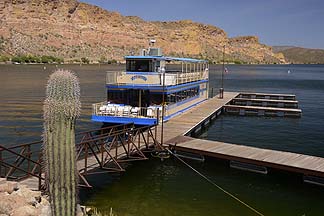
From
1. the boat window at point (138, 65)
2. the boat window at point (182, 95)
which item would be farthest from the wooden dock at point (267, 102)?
the boat window at point (138, 65)

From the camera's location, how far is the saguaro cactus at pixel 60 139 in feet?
20.1

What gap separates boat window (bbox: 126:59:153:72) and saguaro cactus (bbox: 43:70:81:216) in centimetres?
2050

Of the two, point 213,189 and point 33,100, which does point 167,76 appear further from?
point 33,100

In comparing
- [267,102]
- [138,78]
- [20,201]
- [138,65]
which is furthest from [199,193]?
[267,102]

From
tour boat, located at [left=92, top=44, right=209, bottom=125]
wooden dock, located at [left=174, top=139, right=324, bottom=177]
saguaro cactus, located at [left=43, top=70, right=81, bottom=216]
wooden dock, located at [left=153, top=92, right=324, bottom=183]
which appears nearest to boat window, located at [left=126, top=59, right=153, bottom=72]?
tour boat, located at [left=92, top=44, right=209, bottom=125]

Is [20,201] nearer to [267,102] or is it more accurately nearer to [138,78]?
[138,78]

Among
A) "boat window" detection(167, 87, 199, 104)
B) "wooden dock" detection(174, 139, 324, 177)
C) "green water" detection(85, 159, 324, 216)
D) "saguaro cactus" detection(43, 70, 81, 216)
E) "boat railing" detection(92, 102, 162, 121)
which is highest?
"saguaro cactus" detection(43, 70, 81, 216)

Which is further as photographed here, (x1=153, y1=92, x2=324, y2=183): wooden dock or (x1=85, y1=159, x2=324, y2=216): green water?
(x1=153, y1=92, x2=324, y2=183): wooden dock

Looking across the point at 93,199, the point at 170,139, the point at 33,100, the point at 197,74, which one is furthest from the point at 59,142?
the point at 33,100

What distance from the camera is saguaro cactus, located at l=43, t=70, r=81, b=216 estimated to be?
6.14 meters

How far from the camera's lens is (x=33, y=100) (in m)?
44.0

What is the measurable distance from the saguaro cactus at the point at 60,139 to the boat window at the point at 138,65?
807 inches

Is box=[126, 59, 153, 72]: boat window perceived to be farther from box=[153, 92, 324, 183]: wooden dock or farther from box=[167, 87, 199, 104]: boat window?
box=[153, 92, 324, 183]: wooden dock

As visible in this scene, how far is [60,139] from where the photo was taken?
616cm
